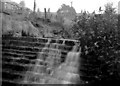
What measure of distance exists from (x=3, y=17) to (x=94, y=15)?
15.8 ft

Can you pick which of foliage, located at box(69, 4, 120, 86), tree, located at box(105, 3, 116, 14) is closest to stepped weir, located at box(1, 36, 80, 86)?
foliage, located at box(69, 4, 120, 86)

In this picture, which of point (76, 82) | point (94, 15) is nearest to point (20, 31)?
point (94, 15)

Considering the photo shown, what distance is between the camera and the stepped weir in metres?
5.30

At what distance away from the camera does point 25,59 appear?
606 centimetres

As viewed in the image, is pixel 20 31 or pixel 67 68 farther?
pixel 20 31

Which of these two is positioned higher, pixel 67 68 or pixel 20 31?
pixel 20 31

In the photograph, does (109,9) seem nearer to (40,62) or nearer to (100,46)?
(100,46)

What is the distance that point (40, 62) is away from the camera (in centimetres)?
589

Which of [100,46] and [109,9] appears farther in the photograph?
[109,9]

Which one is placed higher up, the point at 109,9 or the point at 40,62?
the point at 109,9

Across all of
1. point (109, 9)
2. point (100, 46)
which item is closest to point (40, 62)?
point (100, 46)

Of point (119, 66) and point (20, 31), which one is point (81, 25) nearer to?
point (119, 66)

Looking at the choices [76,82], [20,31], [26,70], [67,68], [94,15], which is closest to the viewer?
[76,82]

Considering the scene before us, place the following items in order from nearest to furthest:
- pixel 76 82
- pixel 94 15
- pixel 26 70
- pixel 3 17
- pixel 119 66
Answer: pixel 119 66
pixel 76 82
pixel 26 70
pixel 94 15
pixel 3 17
